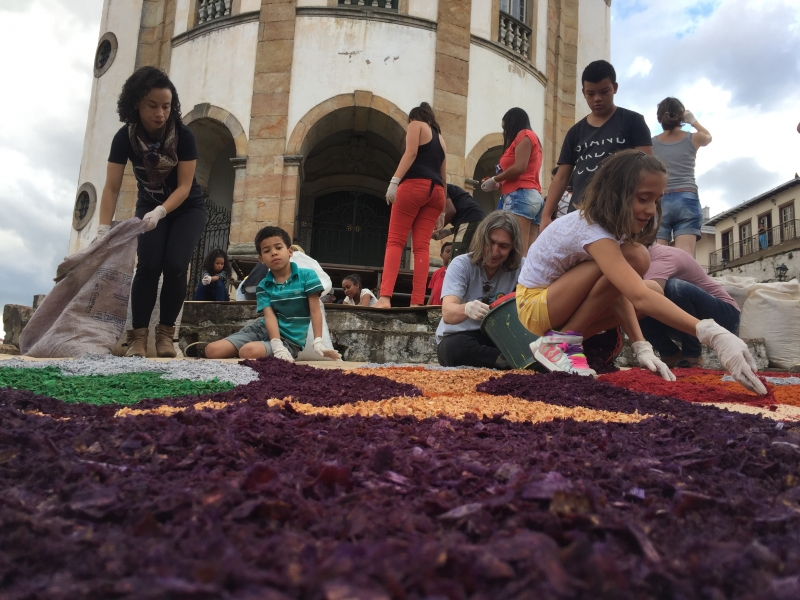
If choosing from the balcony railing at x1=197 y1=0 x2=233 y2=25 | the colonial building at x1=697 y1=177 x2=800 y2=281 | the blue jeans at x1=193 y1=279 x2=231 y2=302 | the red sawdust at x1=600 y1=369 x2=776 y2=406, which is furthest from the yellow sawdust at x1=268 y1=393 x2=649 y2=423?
the colonial building at x1=697 y1=177 x2=800 y2=281

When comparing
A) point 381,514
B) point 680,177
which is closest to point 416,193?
point 680,177

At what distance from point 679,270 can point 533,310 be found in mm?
1149

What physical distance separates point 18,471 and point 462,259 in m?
2.84

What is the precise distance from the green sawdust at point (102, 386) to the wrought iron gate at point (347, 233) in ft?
26.4

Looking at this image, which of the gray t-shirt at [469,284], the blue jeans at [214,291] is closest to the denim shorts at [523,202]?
the gray t-shirt at [469,284]

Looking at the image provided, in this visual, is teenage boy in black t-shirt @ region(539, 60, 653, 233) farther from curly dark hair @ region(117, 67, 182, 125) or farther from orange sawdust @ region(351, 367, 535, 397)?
curly dark hair @ region(117, 67, 182, 125)

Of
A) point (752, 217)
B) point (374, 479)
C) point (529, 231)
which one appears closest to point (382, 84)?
point (529, 231)

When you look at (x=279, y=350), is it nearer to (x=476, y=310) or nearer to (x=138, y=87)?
(x=476, y=310)

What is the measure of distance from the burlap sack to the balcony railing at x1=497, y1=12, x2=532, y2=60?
7654 millimetres

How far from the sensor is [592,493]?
734mm

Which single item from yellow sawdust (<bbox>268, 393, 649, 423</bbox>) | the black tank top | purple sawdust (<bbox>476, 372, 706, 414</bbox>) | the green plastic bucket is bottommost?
yellow sawdust (<bbox>268, 393, 649, 423</bbox>)

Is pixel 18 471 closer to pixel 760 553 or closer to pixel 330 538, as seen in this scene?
pixel 330 538

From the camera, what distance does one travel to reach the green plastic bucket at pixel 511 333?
2.95 metres

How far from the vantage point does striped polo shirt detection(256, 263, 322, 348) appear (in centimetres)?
374
